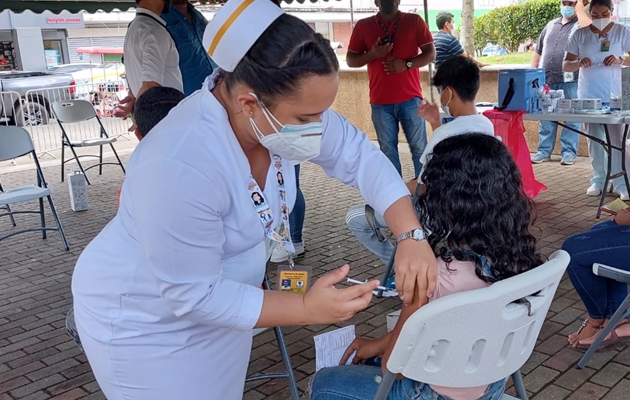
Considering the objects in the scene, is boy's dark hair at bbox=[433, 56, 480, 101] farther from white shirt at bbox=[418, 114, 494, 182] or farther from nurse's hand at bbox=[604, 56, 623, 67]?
nurse's hand at bbox=[604, 56, 623, 67]

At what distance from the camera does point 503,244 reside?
1763mm

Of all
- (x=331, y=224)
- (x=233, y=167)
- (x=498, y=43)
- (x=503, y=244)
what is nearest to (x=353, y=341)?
(x=503, y=244)

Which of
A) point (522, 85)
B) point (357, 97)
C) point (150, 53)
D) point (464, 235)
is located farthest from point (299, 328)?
point (357, 97)

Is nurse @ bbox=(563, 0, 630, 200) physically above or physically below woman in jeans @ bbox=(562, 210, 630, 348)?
above

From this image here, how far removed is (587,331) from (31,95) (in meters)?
11.6

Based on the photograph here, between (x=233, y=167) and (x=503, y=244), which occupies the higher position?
(x=233, y=167)

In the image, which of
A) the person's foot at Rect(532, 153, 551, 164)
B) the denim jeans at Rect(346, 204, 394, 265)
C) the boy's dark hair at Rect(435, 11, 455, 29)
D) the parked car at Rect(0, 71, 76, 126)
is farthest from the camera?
the parked car at Rect(0, 71, 76, 126)

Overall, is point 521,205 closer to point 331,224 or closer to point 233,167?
point 233,167

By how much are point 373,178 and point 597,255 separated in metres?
1.53

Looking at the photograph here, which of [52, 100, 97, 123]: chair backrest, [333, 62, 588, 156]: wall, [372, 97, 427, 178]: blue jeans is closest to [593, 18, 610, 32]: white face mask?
[372, 97, 427, 178]: blue jeans

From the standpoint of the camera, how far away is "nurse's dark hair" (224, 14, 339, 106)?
121 centimetres

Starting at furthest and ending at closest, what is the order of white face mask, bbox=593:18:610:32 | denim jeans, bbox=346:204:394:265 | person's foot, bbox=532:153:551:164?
person's foot, bbox=532:153:551:164 → white face mask, bbox=593:18:610:32 → denim jeans, bbox=346:204:394:265

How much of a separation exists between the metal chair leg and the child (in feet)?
3.39

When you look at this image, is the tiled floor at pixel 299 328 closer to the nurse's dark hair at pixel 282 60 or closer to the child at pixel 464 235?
the child at pixel 464 235
